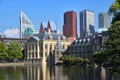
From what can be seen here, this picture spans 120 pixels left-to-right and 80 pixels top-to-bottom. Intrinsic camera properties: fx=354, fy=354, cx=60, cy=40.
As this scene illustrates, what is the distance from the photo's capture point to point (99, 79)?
5247cm

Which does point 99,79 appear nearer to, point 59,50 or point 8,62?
point 59,50

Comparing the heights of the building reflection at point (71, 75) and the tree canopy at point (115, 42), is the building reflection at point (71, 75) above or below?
below

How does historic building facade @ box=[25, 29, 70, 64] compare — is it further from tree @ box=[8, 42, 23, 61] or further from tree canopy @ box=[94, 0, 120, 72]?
tree canopy @ box=[94, 0, 120, 72]

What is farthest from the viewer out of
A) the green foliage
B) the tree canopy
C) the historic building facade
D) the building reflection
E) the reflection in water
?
the historic building facade

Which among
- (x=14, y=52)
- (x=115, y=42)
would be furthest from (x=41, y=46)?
(x=115, y=42)

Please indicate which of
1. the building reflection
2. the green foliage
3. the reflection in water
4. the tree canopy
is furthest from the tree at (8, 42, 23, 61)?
the tree canopy

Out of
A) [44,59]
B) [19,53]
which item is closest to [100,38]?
[44,59]

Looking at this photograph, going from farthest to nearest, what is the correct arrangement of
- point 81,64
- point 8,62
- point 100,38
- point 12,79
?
1. point 8,62
2. point 100,38
3. point 81,64
4. point 12,79

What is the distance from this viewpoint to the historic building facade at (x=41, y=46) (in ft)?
530

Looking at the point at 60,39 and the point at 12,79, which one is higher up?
the point at 60,39

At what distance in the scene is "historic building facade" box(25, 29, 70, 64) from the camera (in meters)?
162

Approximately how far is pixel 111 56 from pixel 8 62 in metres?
133

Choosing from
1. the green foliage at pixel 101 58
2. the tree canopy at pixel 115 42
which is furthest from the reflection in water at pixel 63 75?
the tree canopy at pixel 115 42

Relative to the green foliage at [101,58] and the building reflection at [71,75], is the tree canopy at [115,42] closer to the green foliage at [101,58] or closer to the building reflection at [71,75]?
the green foliage at [101,58]
